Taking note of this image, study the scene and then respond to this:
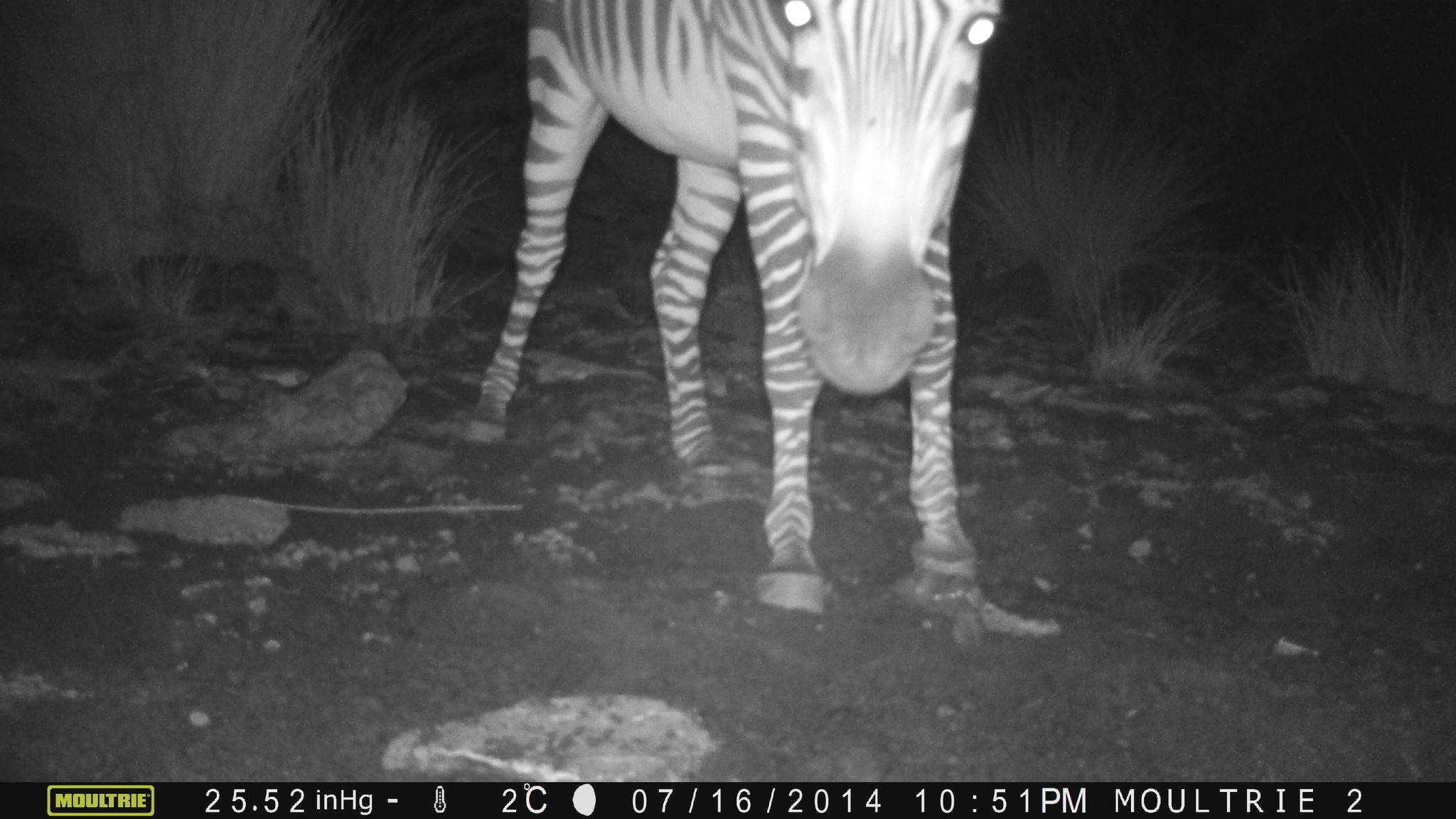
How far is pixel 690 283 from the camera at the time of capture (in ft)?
14.3

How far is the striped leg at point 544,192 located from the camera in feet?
14.1

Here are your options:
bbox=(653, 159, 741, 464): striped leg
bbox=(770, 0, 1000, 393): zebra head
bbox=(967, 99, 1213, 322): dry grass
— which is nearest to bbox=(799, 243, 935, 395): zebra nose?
bbox=(770, 0, 1000, 393): zebra head

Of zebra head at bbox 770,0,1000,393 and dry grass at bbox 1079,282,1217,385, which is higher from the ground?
zebra head at bbox 770,0,1000,393

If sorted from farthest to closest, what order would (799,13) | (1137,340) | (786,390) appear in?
(1137,340)
(786,390)
(799,13)

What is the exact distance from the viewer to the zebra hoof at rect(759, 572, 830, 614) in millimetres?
3166

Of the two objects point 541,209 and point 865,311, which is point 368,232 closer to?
point 541,209

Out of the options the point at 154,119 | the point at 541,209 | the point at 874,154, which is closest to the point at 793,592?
the point at 874,154

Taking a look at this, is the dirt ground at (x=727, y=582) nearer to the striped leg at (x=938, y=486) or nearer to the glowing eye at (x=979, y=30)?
the striped leg at (x=938, y=486)

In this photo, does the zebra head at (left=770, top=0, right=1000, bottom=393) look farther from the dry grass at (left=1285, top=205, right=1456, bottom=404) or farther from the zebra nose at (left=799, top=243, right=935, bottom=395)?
the dry grass at (left=1285, top=205, right=1456, bottom=404)

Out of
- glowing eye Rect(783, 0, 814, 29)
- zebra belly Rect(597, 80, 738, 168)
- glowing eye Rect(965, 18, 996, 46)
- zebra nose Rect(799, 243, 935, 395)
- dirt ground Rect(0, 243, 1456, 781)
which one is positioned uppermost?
glowing eye Rect(783, 0, 814, 29)

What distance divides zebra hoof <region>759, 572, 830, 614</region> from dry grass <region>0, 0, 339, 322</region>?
359cm

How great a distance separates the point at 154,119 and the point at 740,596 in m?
4.11

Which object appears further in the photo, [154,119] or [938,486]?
[154,119]
